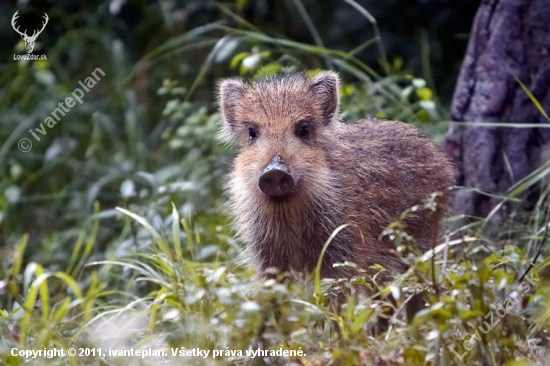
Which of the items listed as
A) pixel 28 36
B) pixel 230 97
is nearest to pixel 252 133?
pixel 230 97

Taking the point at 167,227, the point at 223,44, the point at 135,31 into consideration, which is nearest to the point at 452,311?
the point at 167,227

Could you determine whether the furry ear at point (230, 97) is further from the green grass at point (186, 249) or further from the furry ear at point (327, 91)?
the green grass at point (186, 249)

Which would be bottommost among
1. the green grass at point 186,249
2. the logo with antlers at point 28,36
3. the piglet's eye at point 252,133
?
the green grass at point 186,249

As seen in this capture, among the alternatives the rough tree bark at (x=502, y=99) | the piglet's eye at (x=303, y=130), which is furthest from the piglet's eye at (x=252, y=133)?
the rough tree bark at (x=502, y=99)

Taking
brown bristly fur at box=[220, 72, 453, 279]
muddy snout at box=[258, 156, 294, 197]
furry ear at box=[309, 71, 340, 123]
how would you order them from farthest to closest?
furry ear at box=[309, 71, 340, 123]
brown bristly fur at box=[220, 72, 453, 279]
muddy snout at box=[258, 156, 294, 197]

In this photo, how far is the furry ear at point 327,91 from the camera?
4773mm

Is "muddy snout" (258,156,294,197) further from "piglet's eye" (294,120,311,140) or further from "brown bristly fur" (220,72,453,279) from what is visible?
"piglet's eye" (294,120,311,140)

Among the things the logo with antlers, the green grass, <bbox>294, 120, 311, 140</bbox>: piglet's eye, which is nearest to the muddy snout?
<bbox>294, 120, 311, 140</bbox>: piglet's eye

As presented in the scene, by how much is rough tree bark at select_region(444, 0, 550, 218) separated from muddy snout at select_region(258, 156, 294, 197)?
150 cm

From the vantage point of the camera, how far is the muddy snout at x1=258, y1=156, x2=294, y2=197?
13.6 feet

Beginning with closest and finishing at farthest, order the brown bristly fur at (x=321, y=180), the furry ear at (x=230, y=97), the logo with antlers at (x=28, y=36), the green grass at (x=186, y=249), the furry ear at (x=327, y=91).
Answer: the green grass at (x=186, y=249) → the brown bristly fur at (x=321, y=180) → the furry ear at (x=327, y=91) → the furry ear at (x=230, y=97) → the logo with antlers at (x=28, y=36)

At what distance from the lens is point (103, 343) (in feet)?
12.3

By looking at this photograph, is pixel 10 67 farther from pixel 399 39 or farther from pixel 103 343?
pixel 103 343

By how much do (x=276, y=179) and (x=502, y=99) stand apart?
2.00 m
